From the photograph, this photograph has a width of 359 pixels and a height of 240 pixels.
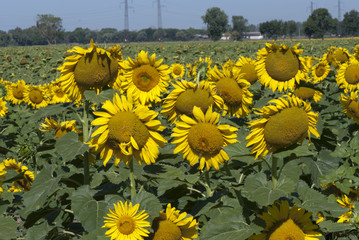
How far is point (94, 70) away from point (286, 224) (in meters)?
1.51

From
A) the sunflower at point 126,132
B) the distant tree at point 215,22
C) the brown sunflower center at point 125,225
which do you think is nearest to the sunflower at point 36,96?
the sunflower at point 126,132

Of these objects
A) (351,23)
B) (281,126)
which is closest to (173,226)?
(281,126)

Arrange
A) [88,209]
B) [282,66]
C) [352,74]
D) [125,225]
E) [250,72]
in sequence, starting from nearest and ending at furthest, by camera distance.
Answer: [125,225]
[88,209]
[282,66]
[250,72]
[352,74]

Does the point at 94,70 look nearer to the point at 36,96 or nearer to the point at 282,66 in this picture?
the point at 282,66

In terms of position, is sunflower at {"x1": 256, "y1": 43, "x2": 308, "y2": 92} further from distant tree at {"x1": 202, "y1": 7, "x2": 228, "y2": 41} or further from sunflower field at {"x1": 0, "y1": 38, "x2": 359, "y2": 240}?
distant tree at {"x1": 202, "y1": 7, "x2": 228, "y2": 41}

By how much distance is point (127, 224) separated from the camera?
2.11m

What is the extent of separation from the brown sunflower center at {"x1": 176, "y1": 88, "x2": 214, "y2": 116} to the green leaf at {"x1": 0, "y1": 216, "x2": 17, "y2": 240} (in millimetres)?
1344

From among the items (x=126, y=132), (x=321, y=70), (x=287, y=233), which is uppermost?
(x=321, y=70)

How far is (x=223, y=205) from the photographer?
8.91 ft

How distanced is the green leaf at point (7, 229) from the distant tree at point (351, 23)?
122886 mm

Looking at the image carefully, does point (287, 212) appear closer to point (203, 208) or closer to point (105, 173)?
point (203, 208)

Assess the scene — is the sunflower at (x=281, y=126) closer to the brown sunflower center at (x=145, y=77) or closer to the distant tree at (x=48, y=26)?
the brown sunflower center at (x=145, y=77)

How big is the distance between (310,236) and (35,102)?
17.7ft

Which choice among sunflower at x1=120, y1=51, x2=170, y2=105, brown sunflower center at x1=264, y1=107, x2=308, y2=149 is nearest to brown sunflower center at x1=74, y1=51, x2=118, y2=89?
sunflower at x1=120, y1=51, x2=170, y2=105
